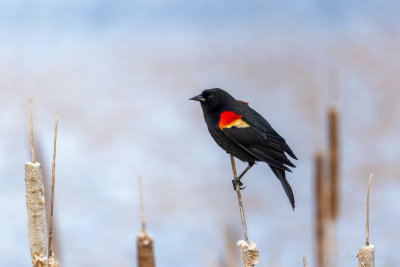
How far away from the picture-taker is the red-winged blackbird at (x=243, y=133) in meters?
2.35

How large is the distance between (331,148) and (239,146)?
67cm

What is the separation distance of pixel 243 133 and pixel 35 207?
1025 mm

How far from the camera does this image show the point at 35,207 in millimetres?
1723

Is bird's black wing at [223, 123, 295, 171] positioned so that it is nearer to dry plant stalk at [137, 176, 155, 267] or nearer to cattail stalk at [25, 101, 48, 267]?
dry plant stalk at [137, 176, 155, 267]

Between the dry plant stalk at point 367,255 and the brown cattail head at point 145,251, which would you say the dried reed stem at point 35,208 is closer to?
the brown cattail head at point 145,251

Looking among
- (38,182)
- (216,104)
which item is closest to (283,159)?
(216,104)

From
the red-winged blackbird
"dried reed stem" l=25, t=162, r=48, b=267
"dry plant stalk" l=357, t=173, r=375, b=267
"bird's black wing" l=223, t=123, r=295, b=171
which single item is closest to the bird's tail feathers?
the red-winged blackbird

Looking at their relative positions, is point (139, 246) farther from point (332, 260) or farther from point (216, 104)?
point (332, 260)

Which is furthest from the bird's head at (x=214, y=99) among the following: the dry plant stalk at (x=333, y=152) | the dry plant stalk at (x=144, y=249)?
the dry plant stalk at (x=144, y=249)

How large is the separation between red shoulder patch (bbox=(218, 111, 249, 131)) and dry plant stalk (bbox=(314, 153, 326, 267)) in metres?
0.63

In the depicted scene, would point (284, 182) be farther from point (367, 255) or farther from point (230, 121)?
point (367, 255)

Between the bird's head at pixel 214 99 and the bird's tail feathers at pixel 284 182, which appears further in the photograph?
the bird's head at pixel 214 99

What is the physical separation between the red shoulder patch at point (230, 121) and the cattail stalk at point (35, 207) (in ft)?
3.29

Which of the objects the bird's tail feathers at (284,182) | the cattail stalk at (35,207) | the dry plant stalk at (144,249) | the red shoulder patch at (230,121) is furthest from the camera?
the red shoulder patch at (230,121)
